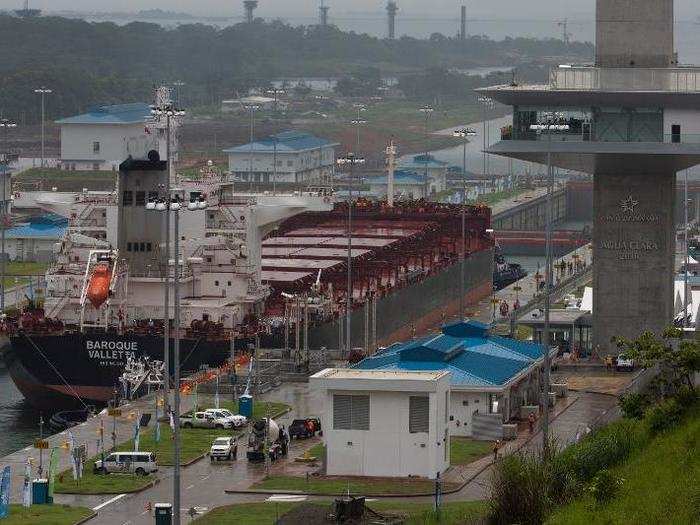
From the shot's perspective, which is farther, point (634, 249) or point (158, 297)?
point (158, 297)

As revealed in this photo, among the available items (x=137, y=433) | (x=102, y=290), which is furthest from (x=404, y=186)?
(x=137, y=433)

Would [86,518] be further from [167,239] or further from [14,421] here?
[14,421]

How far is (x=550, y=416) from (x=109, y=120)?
437 ft

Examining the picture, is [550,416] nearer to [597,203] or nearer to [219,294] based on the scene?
[597,203]

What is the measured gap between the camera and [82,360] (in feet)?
268

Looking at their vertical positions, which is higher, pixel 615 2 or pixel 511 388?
pixel 615 2

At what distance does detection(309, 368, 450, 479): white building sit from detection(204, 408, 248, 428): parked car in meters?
8.47

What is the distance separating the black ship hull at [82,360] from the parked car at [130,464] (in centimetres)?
2624

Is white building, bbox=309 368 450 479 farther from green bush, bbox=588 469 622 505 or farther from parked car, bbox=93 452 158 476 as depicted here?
green bush, bbox=588 469 622 505

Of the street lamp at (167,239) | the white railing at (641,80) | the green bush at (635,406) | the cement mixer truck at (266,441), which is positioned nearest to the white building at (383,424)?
the cement mixer truck at (266,441)

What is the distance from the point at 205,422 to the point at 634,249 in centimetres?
1971

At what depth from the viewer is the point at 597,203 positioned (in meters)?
76.5

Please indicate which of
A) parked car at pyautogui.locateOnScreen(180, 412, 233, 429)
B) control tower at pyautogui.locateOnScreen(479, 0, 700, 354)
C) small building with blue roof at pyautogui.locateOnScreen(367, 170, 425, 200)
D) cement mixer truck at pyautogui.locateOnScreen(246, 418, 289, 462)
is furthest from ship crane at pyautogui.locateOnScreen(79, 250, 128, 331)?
small building with blue roof at pyautogui.locateOnScreen(367, 170, 425, 200)

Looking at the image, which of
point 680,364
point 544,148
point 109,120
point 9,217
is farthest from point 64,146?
point 680,364
